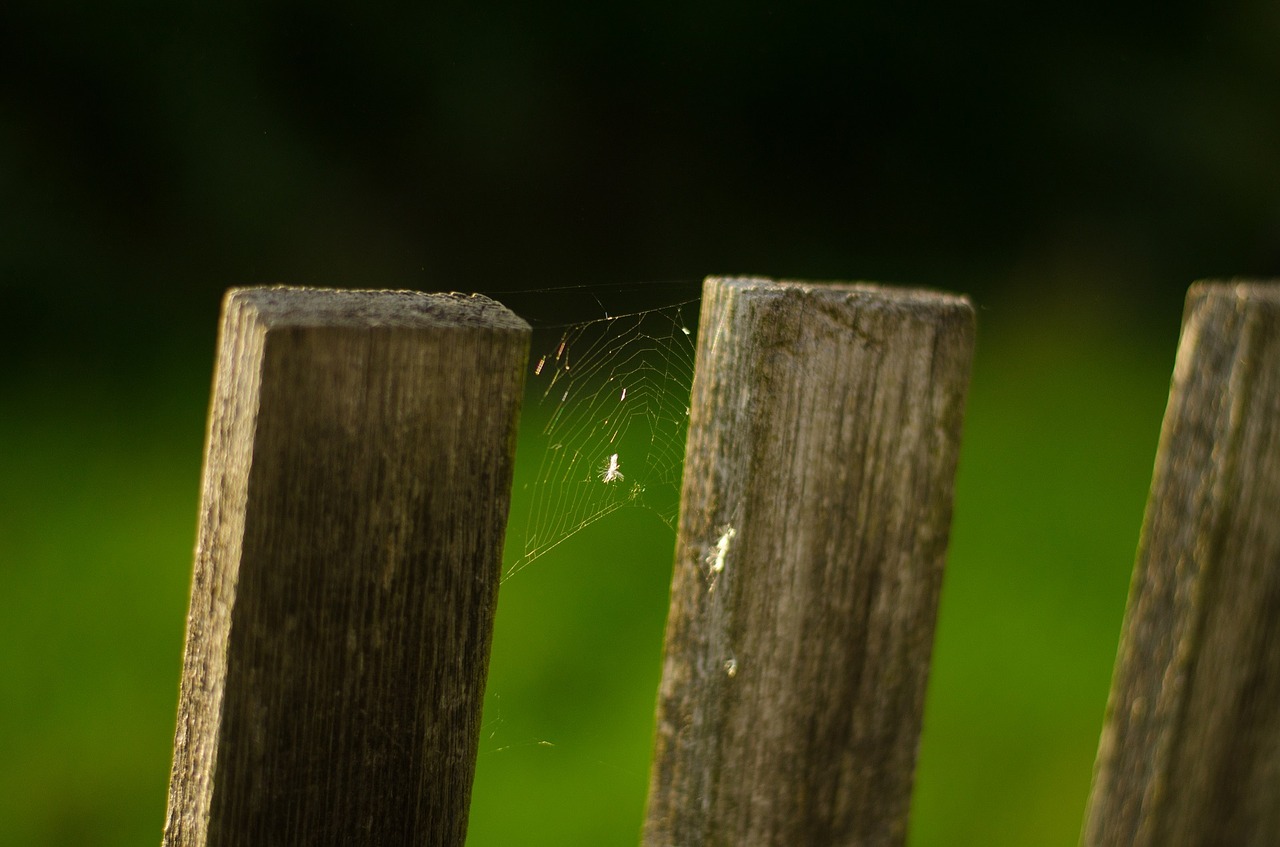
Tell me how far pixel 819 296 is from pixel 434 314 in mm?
336

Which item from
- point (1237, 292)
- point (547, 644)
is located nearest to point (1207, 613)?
point (1237, 292)

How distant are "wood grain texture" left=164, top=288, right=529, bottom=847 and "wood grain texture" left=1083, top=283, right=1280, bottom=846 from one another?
22.4 inches

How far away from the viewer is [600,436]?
126 inches

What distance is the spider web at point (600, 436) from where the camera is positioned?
2850 mm

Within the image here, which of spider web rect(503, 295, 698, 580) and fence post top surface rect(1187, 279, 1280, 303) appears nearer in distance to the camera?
fence post top surface rect(1187, 279, 1280, 303)

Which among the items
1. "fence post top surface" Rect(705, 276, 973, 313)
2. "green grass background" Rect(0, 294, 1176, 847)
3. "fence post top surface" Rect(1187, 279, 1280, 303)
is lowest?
"green grass background" Rect(0, 294, 1176, 847)

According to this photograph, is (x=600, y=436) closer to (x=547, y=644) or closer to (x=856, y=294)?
(x=547, y=644)

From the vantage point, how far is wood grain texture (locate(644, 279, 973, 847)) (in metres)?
0.91

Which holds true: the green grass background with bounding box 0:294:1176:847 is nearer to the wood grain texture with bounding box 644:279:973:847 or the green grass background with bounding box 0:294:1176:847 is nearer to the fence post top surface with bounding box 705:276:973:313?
the wood grain texture with bounding box 644:279:973:847

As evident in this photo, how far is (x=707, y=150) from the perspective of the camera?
547 cm

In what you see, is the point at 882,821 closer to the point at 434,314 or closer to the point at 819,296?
the point at 819,296

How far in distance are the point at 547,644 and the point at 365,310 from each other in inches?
92.1

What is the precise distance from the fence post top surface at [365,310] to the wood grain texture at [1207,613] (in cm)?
57

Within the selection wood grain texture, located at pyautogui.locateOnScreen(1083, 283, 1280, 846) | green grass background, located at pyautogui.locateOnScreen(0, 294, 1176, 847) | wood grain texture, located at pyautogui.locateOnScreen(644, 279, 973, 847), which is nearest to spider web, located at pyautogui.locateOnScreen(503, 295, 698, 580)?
green grass background, located at pyautogui.locateOnScreen(0, 294, 1176, 847)
